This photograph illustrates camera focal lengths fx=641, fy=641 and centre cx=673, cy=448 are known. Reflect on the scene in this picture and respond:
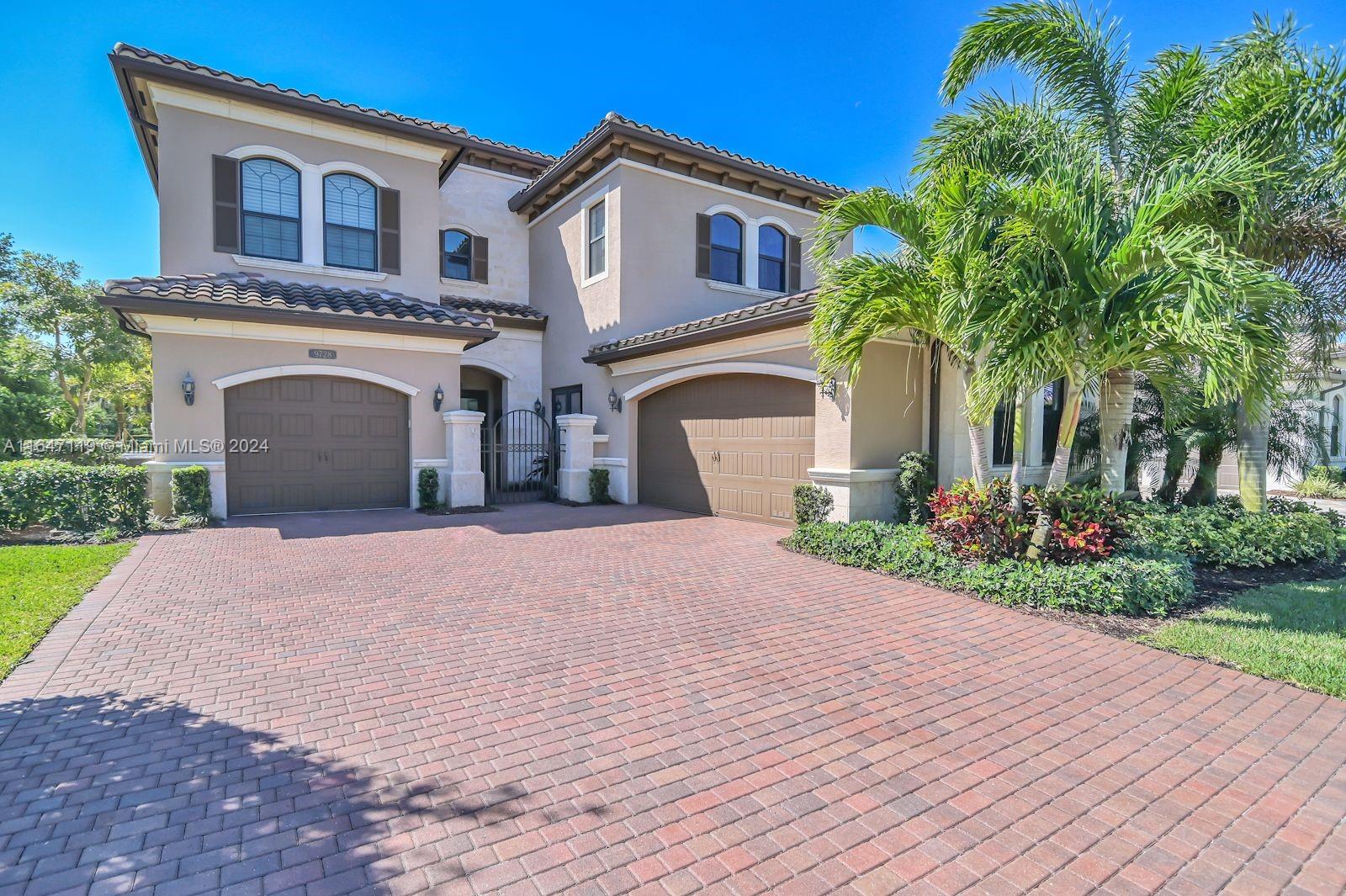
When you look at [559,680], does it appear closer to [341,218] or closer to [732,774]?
[732,774]

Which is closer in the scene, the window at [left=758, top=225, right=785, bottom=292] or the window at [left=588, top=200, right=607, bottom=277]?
the window at [left=588, top=200, right=607, bottom=277]

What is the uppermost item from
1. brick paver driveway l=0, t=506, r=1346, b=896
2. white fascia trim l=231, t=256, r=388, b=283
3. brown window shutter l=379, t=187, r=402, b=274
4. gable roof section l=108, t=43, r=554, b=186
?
gable roof section l=108, t=43, r=554, b=186

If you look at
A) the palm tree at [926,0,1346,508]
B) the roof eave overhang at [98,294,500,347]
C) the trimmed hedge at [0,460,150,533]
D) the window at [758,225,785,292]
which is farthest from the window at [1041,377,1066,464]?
the trimmed hedge at [0,460,150,533]

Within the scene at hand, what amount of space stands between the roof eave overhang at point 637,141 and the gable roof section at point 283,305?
4382 millimetres

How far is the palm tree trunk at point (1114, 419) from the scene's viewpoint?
922cm

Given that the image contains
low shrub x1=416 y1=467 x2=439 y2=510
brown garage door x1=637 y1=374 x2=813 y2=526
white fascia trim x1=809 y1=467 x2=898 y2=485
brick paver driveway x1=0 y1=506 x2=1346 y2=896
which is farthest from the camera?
low shrub x1=416 y1=467 x2=439 y2=510

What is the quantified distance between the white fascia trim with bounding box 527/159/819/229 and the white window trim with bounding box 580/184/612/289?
0.48m

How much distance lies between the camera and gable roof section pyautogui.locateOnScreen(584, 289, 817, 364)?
1005 centimetres

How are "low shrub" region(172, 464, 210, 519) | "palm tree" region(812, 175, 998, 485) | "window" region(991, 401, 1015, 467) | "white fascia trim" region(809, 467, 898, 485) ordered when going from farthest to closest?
"window" region(991, 401, 1015, 467) → "low shrub" region(172, 464, 210, 519) → "white fascia trim" region(809, 467, 898, 485) → "palm tree" region(812, 175, 998, 485)

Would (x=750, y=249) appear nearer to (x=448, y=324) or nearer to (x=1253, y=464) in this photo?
(x=448, y=324)

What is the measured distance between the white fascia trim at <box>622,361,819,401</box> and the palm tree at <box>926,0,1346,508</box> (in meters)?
3.74

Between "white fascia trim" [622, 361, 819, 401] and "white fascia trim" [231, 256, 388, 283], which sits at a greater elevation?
"white fascia trim" [231, 256, 388, 283]

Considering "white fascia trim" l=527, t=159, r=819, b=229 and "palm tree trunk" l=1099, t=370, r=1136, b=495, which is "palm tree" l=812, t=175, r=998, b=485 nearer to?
"palm tree trunk" l=1099, t=370, r=1136, b=495

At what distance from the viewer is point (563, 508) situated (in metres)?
13.7
